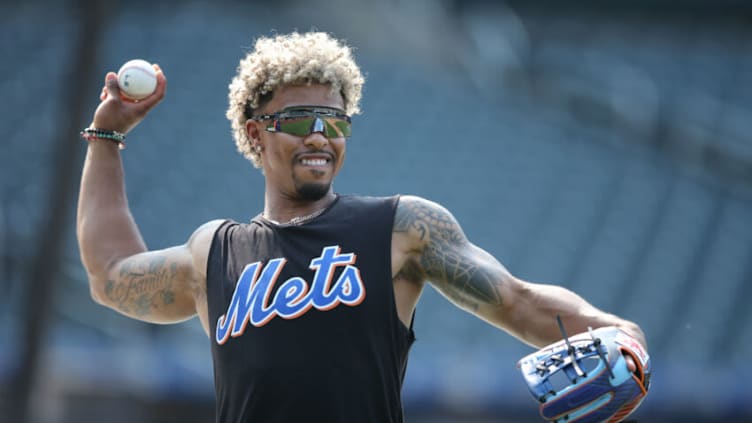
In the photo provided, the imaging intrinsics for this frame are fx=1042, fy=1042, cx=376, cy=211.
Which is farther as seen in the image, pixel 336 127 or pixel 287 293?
pixel 336 127

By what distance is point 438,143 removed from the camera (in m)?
16.1

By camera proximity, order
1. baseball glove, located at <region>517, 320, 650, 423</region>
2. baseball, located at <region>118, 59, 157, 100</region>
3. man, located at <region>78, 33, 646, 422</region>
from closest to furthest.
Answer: baseball glove, located at <region>517, 320, 650, 423</region>, man, located at <region>78, 33, 646, 422</region>, baseball, located at <region>118, 59, 157, 100</region>

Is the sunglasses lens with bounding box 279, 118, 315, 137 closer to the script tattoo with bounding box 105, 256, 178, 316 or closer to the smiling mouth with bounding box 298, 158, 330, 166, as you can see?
the smiling mouth with bounding box 298, 158, 330, 166

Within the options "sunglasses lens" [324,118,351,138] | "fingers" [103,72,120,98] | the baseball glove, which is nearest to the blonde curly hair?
"sunglasses lens" [324,118,351,138]

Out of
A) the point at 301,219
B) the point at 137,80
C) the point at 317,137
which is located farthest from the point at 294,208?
the point at 137,80

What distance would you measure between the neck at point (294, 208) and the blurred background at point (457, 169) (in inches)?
224

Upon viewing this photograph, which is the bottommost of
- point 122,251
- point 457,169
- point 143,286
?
point 143,286

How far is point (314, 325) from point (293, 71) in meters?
0.81

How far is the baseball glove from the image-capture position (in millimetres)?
2725

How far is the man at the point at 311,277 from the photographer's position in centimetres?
285

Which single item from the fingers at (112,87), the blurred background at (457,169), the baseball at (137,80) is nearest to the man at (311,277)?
the baseball at (137,80)

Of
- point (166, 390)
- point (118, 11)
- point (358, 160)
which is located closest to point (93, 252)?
point (166, 390)

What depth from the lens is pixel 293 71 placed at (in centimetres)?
319

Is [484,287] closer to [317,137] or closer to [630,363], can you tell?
[630,363]
